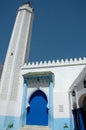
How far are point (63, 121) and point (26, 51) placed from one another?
6572mm

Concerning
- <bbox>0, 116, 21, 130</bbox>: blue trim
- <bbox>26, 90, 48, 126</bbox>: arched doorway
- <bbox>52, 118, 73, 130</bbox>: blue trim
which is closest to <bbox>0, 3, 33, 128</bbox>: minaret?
<bbox>0, 116, 21, 130</bbox>: blue trim

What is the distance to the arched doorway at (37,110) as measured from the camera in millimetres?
9008

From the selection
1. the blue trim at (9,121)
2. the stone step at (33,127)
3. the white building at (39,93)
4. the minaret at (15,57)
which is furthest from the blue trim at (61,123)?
the minaret at (15,57)

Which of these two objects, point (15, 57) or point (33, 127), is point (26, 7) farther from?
point (33, 127)

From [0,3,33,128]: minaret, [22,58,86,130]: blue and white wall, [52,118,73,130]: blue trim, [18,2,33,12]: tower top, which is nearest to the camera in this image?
[52,118,73,130]: blue trim

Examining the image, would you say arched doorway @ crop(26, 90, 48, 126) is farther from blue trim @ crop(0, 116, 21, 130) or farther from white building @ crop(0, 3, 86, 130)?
blue trim @ crop(0, 116, 21, 130)

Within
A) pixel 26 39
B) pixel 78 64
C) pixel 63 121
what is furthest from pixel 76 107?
pixel 26 39

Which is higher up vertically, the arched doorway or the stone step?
the arched doorway

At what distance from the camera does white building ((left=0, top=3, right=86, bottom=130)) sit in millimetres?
8455

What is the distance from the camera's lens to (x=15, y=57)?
10.7 meters

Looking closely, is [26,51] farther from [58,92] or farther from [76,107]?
[76,107]

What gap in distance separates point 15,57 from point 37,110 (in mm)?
4430

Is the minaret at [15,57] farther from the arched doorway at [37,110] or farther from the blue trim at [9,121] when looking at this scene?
the arched doorway at [37,110]

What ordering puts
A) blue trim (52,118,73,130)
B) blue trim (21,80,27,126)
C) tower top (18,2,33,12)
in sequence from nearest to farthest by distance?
blue trim (52,118,73,130) < blue trim (21,80,27,126) < tower top (18,2,33,12)
